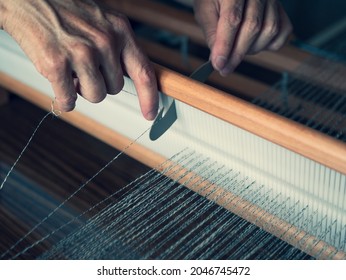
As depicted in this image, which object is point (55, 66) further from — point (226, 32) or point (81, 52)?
point (226, 32)

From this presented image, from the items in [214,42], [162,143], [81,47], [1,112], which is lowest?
[1,112]

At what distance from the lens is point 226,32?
1.19 meters

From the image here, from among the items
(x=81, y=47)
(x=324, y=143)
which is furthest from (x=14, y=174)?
(x=324, y=143)

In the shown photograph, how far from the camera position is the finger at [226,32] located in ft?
3.89

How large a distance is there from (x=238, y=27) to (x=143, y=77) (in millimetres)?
280

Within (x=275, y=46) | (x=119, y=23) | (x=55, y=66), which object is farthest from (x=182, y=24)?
(x=55, y=66)

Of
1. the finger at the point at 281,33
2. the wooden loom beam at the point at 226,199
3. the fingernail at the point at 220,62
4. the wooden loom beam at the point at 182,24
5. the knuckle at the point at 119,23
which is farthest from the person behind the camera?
the wooden loom beam at the point at 182,24

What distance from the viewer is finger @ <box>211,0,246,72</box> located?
1.19 metres

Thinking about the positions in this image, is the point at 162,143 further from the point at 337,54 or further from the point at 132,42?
the point at 337,54

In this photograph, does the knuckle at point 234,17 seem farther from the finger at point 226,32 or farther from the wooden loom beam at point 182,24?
the wooden loom beam at point 182,24

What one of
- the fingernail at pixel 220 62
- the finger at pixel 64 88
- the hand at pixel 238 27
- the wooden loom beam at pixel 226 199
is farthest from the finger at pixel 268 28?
the finger at pixel 64 88

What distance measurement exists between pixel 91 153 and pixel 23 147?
0.51ft

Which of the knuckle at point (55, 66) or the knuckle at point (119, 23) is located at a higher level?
the knuckle at point (119, 23)
